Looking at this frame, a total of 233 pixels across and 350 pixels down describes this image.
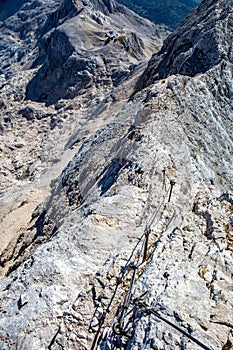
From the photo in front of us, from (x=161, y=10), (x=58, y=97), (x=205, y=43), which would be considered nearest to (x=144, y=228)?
(x=205, y=43)

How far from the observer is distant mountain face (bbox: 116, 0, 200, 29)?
15586cm

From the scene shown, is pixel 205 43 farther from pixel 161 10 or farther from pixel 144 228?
pixel 161 10

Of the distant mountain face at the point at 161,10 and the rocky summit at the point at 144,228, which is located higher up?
the rocky summit at the point at 144,228

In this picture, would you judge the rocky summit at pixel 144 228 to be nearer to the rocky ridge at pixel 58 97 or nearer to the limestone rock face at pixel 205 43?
the limestone rock face at pixel 205 43

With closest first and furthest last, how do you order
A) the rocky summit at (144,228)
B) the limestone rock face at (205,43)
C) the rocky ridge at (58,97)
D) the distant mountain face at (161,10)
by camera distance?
the rocky summit at (144,228), the limestone rock face at (205,43), the rocky ridge at (58,97), the distant mountain face at (161,10)

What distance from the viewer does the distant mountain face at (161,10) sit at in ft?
511

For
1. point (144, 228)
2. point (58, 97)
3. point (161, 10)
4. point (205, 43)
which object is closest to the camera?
point (144, 228)

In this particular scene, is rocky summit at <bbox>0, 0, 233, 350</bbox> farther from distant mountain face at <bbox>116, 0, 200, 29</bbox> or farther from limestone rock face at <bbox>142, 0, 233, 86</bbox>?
distant mountain face at <bbox>116, 0, 200, 29</bbox>

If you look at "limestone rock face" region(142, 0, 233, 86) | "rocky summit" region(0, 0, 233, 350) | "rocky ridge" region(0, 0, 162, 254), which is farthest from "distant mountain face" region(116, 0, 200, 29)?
"rocky summit" region(0, 0, 233, 350)

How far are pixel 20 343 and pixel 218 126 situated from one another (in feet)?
39.6

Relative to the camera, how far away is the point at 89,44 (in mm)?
48562

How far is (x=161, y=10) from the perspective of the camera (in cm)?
16412

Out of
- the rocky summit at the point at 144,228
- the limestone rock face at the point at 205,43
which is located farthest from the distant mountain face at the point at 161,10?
the rocky summit at the point at 144,228

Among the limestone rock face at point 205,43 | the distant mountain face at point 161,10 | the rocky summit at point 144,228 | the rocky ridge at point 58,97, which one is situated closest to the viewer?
the rocky summit at point 144,228
